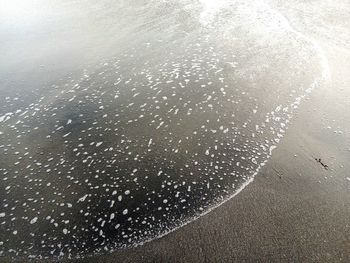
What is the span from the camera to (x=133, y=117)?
22.4ft

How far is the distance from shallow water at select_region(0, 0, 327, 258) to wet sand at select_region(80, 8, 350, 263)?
0.24 m

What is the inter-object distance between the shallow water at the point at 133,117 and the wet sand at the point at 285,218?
0.80 feet

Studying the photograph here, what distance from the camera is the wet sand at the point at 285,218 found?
166 inches

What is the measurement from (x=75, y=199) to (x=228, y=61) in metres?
5.38

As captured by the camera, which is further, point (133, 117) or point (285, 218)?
point (133, 117)

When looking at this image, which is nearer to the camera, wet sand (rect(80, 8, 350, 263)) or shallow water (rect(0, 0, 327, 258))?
wet sand (rect(80, 8, 350, 263))

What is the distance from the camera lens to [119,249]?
4344 mm

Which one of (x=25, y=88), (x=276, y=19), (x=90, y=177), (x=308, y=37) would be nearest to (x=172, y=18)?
(x=276, y=19)

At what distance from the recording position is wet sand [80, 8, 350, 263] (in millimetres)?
4211

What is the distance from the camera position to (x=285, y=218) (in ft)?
15.2

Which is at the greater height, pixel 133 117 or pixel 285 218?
pixel 133 117

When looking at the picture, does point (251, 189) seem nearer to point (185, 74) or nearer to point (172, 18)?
point (185, 74)

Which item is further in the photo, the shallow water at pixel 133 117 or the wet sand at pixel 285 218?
the shallow water at pixel 133 117

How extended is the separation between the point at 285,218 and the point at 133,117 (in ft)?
11.8
